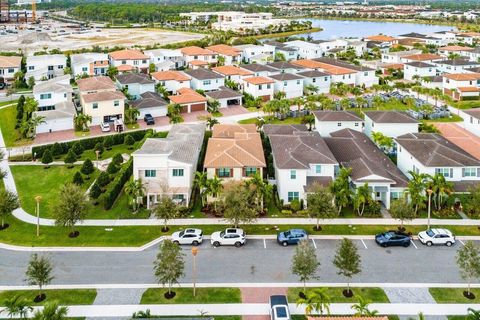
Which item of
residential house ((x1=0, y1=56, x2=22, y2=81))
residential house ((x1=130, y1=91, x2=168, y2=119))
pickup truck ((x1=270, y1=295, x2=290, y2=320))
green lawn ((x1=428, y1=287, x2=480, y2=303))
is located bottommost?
green lawn ((x1=428, y1=287, x2=480, y2=303))

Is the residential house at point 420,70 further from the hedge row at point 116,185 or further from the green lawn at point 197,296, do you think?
the green lawn at point 197,296

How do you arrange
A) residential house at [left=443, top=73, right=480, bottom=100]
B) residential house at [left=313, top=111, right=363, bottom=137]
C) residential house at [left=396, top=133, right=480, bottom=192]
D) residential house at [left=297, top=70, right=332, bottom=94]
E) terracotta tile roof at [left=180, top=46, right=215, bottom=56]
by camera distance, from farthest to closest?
terracotta tile roof at [left=180, top=46, right=215, bottom=56], residential house at [left=297, top=70, right=332, bottom=94], residential house at [left=443, top=73, right=480, bottom=100], residential house at [left=313, top=111, right=363, bottom=137], residential house at [left=396, top=133, right=480, bottom=192]

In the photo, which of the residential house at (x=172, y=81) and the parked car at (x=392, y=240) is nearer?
the parked car at (x=392, y=240)

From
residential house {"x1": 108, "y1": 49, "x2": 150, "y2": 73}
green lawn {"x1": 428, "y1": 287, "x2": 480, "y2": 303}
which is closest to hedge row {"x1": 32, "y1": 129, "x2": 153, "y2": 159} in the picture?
green lawn {"x1": 428, "y1": 287, "x2": 480, "y2": 303}

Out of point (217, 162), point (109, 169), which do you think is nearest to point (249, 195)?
point (217, 162)

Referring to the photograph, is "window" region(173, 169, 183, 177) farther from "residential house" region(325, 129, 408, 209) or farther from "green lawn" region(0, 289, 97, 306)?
"residential house" region(325, 129, 408, 209)

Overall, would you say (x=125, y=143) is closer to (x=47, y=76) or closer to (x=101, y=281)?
(x=101, y=281)

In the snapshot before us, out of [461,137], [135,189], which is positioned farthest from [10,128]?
[461,137]

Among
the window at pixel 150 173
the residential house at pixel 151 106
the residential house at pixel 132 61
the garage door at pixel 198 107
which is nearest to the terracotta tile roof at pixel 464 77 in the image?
the garage door at pixel 198 107
